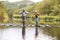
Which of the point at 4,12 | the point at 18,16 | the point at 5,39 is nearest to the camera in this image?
the point at 5,39

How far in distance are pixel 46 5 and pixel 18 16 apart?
4.39ft

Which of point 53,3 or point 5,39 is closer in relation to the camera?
point 5,39

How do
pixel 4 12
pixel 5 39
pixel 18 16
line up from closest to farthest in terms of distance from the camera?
pixel 5 39 < pixel 18 16 < pixel 4 12

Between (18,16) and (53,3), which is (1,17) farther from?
(53,3)

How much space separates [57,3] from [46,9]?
735 mm

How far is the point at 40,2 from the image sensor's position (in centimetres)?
1048

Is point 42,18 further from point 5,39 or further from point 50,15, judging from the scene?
point 5,39

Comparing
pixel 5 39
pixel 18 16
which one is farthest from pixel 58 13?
pixel 5 39

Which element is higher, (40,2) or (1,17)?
(40,2)

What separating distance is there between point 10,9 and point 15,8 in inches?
9.5

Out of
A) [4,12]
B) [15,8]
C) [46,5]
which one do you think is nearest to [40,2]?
[46,5]

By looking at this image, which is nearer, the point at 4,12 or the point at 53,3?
the point at 53,3

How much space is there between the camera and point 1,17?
12406 mm

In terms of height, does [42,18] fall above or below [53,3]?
below
